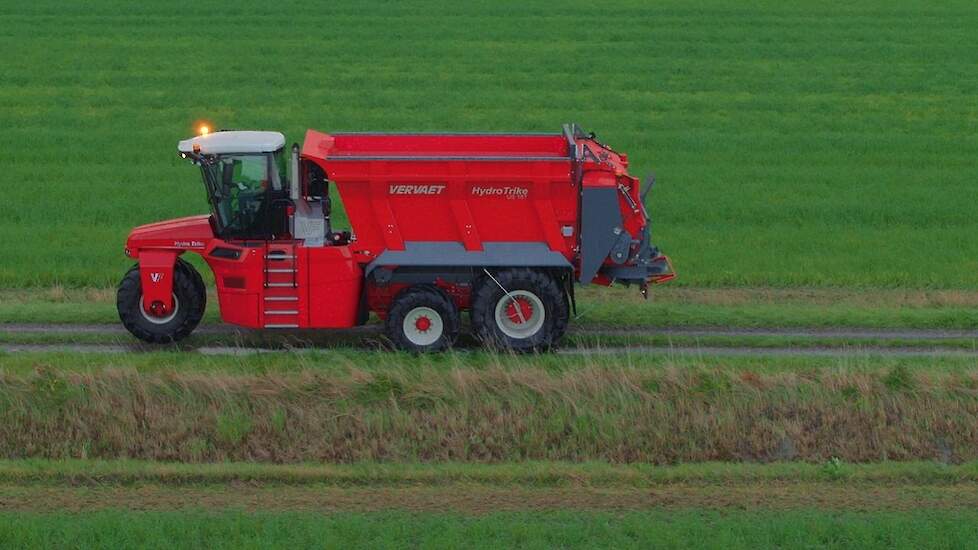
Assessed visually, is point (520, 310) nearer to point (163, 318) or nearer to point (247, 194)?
point (247, 194)

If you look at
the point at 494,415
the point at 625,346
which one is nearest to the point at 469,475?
the point at 494,415

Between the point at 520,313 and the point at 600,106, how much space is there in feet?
52.5

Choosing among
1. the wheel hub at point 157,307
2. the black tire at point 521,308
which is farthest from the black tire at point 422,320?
the wheel hub at point 157,307

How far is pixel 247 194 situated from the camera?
17891mm

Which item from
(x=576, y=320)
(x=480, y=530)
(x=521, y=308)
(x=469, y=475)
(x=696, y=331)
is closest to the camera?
(x=480, y=530)

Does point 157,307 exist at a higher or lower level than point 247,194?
lower

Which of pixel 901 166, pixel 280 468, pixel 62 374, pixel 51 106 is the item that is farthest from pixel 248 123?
pixel 280 468

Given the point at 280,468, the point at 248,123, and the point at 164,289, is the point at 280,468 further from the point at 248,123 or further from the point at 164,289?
the point at 248,123

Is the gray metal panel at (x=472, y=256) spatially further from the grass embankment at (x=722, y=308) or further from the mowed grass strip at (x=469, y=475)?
the mowed grass strip at (x=469, y=475)

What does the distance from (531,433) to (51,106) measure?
Answer: 70.0 feet

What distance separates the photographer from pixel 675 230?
24594 mm

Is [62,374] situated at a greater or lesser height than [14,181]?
lesser

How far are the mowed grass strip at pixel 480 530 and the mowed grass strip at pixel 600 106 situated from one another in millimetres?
9701

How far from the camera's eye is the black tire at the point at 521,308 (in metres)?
17.5
